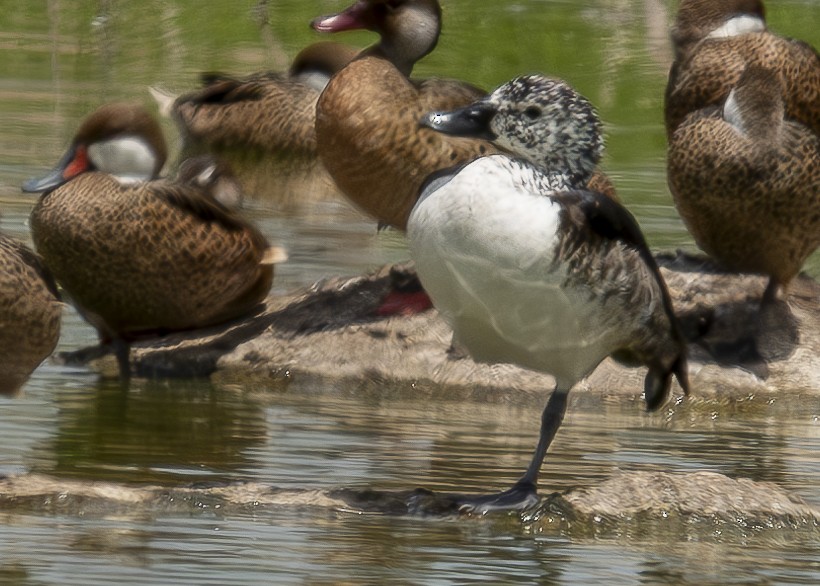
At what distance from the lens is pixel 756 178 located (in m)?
8.41

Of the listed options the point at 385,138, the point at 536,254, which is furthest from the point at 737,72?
the point at 536,254

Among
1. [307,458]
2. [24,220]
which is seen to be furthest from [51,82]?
[307,458]

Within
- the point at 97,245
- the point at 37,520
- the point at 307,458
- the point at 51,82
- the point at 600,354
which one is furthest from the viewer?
the point at 51,82

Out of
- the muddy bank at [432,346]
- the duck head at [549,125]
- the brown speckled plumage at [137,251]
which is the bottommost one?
the muddy bank at [432,346]

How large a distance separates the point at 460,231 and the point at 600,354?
2.23 ft

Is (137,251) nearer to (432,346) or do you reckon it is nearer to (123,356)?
(123,356)

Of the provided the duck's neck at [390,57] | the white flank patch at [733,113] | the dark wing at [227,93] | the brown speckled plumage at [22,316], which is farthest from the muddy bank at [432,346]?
the dark wing at [227,93]

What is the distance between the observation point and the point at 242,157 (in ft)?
35.8

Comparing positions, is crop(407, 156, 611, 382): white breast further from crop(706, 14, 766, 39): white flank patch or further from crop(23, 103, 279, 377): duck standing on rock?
crop(706, 14, 766, 39): white flank patch

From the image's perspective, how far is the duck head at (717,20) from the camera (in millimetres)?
9828

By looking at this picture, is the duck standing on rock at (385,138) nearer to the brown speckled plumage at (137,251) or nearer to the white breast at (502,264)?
the brown speckled plumage at (137,251)

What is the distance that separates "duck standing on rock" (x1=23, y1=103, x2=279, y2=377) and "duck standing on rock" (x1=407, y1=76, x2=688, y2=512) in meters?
2.27

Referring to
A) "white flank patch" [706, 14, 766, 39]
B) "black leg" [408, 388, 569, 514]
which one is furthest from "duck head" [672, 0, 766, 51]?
"black leg" [408, 388, 569, 514]

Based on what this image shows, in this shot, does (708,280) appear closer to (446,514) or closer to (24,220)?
(446,514)
